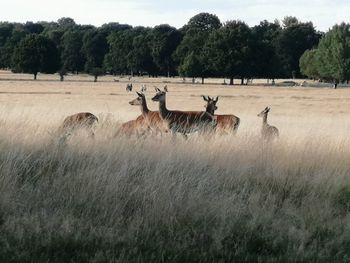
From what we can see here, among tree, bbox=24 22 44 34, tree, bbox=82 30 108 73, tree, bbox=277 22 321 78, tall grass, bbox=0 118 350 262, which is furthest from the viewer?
tree, bbox=24 22 44 34

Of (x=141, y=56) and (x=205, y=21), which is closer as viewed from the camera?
(x=141, y=56)

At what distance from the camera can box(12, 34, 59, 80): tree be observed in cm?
11244

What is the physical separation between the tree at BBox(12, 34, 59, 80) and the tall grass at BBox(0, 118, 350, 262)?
106 meters

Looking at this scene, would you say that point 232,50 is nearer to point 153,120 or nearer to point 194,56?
point 194,56

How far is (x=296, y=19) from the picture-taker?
171500 millimetres

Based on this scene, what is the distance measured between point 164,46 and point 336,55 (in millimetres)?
39860

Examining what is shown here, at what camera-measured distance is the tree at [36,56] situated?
369 ft

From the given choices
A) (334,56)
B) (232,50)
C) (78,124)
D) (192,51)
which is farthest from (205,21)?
(78,124)

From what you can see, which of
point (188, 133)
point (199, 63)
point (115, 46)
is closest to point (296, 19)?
point (115, 46)

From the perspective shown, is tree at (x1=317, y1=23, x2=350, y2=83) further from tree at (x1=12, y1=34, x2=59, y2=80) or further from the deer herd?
the deer herd

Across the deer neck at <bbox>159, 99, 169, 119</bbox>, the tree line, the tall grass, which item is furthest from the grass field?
the tree line

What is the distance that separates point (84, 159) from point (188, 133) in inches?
203

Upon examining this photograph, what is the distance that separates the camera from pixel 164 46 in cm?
12512

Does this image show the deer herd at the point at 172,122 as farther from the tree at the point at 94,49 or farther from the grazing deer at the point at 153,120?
the tree at the point at 94,49
